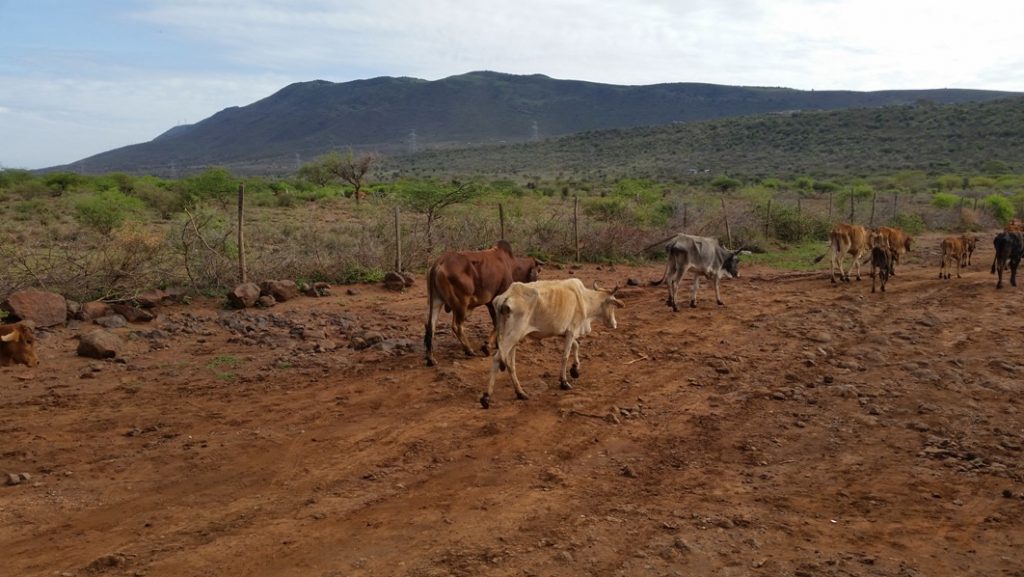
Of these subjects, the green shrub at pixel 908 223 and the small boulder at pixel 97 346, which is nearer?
the small boulder at pixel 97 346

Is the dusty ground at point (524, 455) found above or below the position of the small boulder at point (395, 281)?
below

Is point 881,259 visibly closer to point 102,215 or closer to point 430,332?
point 430,332

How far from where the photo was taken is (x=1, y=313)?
1043 cm

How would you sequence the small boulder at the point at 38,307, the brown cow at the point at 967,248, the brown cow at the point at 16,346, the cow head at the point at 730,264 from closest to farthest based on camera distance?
the brown cow at the point at 16,346 → the small boulder at the point at 38,307 → the cow head at the point at 730,264 → the brown cow at the point at 967,248

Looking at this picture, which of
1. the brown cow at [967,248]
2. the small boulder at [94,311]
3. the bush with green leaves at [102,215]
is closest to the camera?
the small boulder at [94,311]

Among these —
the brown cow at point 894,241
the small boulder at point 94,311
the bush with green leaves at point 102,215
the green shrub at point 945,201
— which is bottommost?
the small boulder at point 94,311

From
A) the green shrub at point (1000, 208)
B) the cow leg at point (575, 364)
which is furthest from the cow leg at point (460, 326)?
the green shrub at point (1000, 208)

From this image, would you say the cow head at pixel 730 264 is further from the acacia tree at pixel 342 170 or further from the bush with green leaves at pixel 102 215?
the acacia tree at pixel 342 170

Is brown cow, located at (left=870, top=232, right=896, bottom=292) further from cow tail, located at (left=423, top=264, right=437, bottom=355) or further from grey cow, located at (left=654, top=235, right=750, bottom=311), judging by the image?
Answer: cow tail, located at (left=423, top=264, right=437, bottom=355)

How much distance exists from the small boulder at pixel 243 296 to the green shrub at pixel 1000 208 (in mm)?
29906

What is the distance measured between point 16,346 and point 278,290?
5651 mm

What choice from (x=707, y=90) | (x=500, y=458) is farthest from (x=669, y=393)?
(x=707, y=90)

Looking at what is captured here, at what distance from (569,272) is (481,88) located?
406 ft

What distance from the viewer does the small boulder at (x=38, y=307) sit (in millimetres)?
11062
